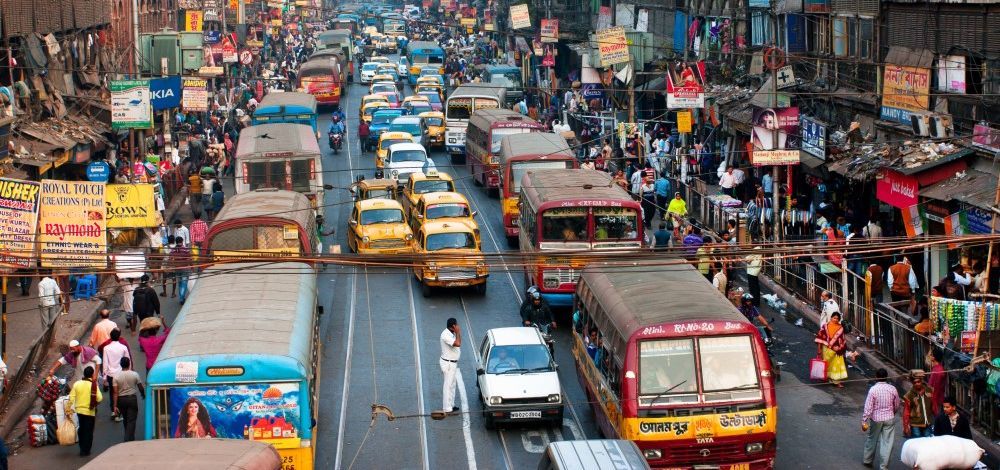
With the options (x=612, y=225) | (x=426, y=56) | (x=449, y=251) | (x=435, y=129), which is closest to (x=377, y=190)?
(x=449, y=251)

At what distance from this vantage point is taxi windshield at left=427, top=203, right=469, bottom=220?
31.3 metres

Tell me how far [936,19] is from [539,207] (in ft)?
31.1

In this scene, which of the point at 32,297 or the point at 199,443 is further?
the point at 32,297

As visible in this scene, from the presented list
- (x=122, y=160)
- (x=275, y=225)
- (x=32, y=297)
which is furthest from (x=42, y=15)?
(x=275, y=225)

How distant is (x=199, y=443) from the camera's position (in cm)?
1305

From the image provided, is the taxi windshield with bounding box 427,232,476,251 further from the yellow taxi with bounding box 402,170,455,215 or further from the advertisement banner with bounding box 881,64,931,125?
the advertisement banner with bounding box 881,64,931,125

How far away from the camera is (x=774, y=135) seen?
2942 centimetres

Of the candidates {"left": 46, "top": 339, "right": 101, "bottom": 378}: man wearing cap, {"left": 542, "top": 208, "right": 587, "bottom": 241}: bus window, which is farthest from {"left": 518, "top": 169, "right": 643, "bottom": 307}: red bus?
{"left": 46, "top": 339, "right": 101, "bottom": 378}: man wearing cap

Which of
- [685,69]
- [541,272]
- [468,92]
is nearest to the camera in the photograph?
[541,272]

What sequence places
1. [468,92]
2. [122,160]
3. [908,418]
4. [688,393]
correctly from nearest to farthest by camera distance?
[688,393] < [908,418] < [122,160] < [468,92]

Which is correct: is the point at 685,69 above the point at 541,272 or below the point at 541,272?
above

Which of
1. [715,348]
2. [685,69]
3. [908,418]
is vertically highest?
[685,69]

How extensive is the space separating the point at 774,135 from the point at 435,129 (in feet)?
85.9

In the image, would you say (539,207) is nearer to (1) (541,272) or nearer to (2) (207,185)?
(1) (541,272)
